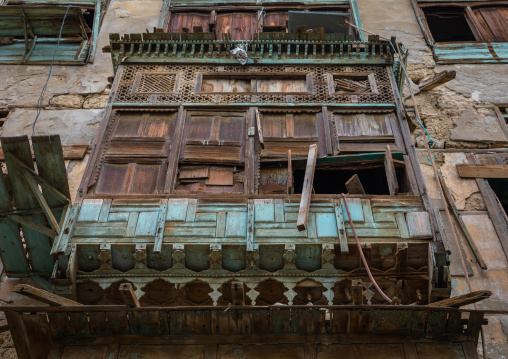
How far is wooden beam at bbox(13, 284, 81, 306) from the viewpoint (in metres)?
6.21

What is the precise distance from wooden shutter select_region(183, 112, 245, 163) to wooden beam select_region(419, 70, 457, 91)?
4.31m

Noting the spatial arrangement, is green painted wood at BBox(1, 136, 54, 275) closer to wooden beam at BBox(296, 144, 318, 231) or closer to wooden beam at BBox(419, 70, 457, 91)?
wooden beam at BBox(296, 144, 318, 231)

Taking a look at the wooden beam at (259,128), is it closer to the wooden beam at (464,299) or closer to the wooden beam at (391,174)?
the wooden beam at (391,174)

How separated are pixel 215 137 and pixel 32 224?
304 cm

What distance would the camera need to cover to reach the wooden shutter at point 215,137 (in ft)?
28.9

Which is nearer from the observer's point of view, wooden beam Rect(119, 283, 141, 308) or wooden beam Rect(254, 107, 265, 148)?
wooden beam Rect(119, 283, 141, 308)

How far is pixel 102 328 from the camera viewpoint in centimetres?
704

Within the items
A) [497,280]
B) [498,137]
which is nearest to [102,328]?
[497,280]

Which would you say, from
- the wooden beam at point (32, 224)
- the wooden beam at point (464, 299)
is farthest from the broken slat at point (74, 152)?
the wooden beam at point (464, 299)

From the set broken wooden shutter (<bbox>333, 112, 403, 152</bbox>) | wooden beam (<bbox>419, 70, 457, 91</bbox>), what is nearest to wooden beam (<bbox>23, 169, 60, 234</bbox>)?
broken wooden shutter (<bbox>333, 112, 403, 152</bbox>)

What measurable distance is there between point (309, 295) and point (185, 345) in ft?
5.54

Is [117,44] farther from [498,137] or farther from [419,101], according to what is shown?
[498,137]

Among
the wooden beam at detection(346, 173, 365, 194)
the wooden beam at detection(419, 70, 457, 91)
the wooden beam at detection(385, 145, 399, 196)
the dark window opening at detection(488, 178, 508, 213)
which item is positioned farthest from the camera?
the dark window opening at detection(488, 178, 508, 213)

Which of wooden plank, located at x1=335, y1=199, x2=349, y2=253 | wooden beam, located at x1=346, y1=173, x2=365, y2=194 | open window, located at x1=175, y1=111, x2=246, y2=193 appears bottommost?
wooden plank, located at x1=335, y1=199, x2=349, y2=253
